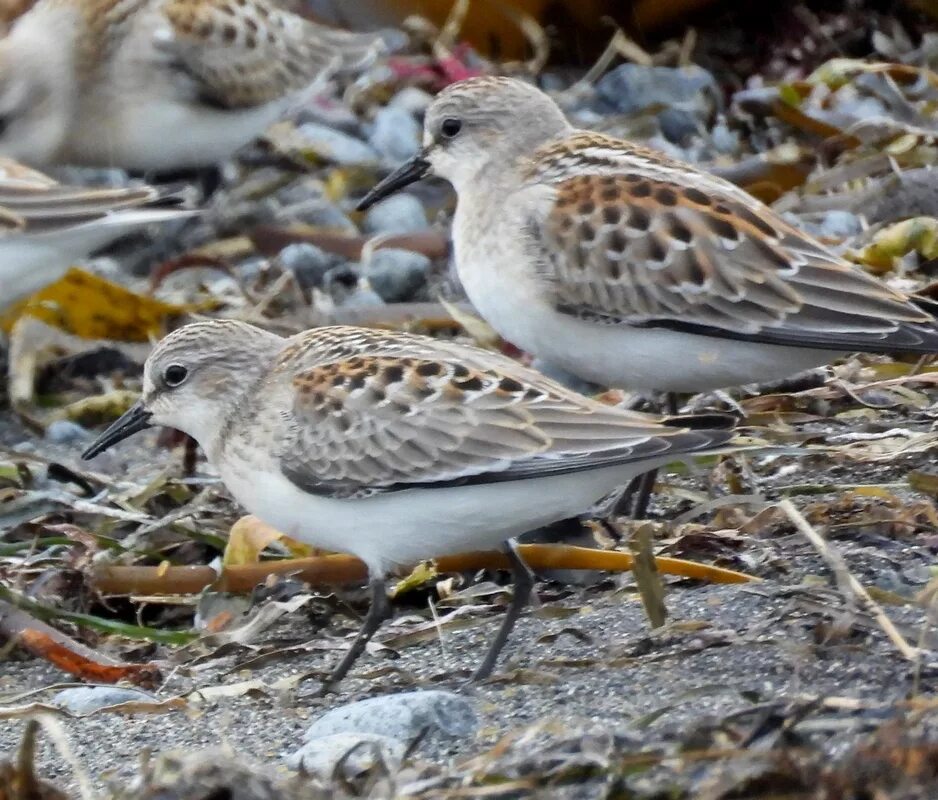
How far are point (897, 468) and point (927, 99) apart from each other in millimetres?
2863

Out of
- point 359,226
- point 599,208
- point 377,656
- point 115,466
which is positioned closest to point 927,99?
point 359,226

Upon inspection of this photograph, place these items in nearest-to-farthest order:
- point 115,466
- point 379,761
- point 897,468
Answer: point 379,761, point 897,468, point 115,466

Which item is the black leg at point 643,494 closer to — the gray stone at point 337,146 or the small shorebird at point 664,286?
the small shorebird at point 664,286

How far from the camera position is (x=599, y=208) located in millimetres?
4133

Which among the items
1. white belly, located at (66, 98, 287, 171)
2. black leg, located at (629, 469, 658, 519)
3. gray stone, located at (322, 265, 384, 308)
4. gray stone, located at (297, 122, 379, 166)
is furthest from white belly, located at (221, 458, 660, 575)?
white belly, located at (66, 98, 287, 171)

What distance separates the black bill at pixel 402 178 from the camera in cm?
484

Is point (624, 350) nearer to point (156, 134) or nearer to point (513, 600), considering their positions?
→ point (513, 600)

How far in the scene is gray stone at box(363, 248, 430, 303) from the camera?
5.82 metres

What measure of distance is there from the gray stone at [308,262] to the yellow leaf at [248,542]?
2147 mm

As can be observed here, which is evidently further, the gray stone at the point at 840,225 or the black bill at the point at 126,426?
the gray stone at the point at 840,225

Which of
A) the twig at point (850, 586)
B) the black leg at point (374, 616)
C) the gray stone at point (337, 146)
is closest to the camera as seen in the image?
the twig at point (850, 586)

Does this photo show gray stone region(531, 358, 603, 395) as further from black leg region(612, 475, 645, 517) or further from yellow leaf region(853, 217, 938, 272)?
yellow leaf region(853, 217, 938, 272)

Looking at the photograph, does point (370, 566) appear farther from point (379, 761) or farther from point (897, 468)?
point (897, 468)

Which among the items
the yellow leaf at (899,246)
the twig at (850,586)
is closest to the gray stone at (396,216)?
the yellow leaf at (899,246)
